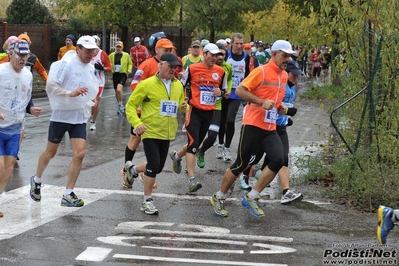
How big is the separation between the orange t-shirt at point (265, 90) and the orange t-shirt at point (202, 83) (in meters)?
1.71

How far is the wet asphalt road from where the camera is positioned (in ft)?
22.4

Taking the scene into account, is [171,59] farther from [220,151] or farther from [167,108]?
[220,151]

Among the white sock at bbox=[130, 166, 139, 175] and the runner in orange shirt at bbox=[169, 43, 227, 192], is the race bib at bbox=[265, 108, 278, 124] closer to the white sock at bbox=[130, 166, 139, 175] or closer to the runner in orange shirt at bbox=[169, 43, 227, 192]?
the runner in orange shirt at bbox=[169, 43, 227, 192]

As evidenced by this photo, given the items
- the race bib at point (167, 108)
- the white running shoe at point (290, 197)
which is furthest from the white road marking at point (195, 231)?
the white running shoe at point (290, 197)

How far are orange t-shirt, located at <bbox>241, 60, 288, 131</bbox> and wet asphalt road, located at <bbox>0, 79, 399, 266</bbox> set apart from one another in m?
1.04

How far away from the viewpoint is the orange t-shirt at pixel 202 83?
34.1 feet

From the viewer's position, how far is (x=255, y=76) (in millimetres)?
8492

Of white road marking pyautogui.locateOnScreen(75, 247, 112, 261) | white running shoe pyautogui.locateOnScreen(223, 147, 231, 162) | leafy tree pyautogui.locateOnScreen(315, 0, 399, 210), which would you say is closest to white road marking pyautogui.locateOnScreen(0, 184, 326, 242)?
leafy tree pyautogui.locateOnScreen(315, 0, 399, 210)

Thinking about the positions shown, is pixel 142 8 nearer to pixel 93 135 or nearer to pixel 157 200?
pixel 93 135

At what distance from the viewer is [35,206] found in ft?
28.6

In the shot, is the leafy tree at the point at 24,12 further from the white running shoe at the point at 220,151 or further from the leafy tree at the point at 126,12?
the white running shoe at the point at 220,151

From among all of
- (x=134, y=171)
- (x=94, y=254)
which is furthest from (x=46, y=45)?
(x=94, y=254)

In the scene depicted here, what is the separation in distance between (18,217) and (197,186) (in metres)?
2.38

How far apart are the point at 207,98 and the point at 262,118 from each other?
1931 millimetres
